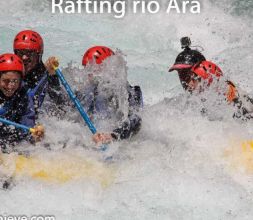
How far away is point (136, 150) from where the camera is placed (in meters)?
5.21

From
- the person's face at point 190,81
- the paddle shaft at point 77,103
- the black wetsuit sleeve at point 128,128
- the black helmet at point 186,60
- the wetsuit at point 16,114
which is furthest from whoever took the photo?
the black helmet at point 186,60

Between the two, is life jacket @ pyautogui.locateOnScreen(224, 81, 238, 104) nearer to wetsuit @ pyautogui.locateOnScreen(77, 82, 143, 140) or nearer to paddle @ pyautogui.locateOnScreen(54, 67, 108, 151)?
wetsuit @ pyautogui.locateOnScreen(77, 82, 143, 140)

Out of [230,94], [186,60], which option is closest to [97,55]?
[186,60]

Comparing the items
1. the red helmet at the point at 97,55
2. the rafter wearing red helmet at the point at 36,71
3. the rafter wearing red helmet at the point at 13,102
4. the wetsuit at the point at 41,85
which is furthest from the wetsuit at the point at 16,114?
the red helmet at the point at 97,55

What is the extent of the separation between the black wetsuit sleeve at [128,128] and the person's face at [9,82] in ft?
3.14

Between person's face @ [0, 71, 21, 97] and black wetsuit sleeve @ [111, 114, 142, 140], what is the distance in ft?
3.14

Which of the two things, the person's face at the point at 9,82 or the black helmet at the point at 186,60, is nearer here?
the person's face at the point at 9,82

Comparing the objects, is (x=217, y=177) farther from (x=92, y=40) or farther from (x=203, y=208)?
(x=92, y=40)

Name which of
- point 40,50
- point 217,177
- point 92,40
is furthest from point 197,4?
point 217,177

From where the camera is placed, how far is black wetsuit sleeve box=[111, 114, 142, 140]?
5141 mm

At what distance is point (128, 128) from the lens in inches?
206

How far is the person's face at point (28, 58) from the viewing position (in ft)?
18.3

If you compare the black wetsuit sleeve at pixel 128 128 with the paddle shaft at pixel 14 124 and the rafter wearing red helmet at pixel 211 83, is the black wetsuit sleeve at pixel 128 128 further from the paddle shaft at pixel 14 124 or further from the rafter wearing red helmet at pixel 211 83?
the paddle shaft at pixel 14 124

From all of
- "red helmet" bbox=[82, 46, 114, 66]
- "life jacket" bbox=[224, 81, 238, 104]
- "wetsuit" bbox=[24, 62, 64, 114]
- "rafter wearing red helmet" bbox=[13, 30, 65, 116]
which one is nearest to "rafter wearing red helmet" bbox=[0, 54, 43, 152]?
"wetsuit" bbox=[24, 62, 64, 114]
